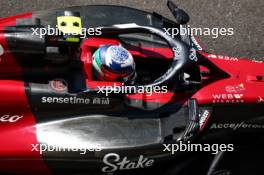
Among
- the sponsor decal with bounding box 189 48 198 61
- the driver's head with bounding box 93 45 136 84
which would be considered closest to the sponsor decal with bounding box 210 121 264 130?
the sponsor decal with bounding box 189 48 198 61

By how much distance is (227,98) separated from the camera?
4.24 meters

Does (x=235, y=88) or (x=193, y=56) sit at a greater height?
(x=193, y=56)

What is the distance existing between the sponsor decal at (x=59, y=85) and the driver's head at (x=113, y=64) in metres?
0.27

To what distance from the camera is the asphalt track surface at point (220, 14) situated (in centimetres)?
576

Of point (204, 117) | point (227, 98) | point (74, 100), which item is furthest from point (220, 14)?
point (74, 100)

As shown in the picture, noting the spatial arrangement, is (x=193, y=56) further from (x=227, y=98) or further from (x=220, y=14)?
(x=220, y=14)

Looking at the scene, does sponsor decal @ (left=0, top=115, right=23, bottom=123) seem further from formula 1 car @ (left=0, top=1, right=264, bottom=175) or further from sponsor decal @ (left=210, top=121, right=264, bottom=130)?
sponsor decal @ (left=210, top=121, right=264, bottom=130)

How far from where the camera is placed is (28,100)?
3889 mm

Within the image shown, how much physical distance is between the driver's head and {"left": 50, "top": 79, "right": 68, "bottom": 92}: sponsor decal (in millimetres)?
275

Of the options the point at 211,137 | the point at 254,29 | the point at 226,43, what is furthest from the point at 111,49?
the point at 254,29

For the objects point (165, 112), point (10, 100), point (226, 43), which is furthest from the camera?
point (226, 43)

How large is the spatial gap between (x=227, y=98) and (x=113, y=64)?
40.8 inches

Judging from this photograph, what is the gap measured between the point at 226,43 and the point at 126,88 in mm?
2254

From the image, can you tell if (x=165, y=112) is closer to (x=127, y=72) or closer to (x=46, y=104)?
(x=127, y=72)
